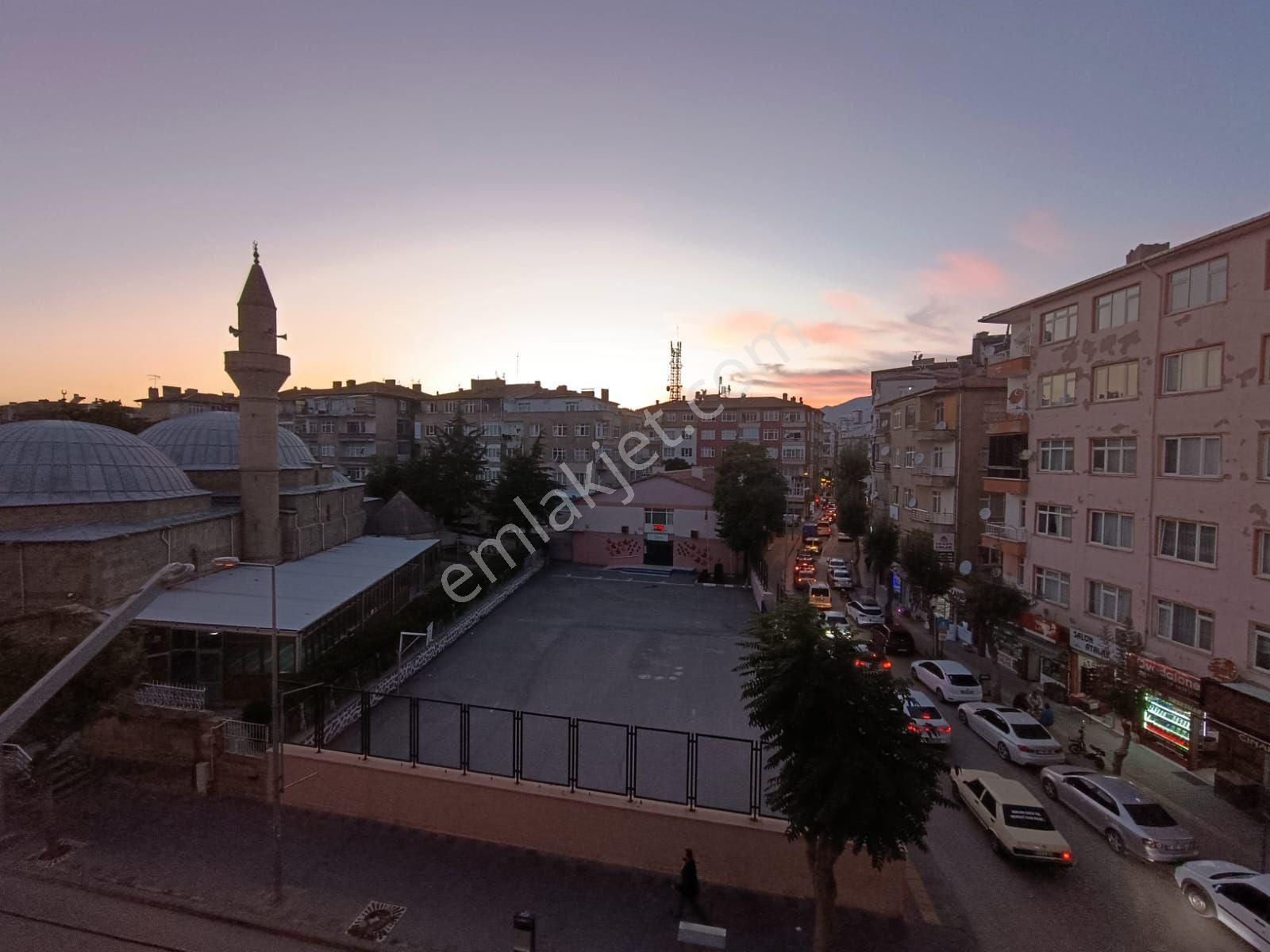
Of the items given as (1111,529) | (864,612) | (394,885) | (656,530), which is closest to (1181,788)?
(1111,529)

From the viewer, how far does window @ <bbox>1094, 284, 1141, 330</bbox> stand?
17.8m

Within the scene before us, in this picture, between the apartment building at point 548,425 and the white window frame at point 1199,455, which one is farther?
the apartment building at point 548,425

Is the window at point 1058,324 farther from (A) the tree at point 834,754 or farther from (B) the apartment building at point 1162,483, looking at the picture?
(A) the tree at point 834,754

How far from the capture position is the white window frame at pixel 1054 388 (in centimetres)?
2016

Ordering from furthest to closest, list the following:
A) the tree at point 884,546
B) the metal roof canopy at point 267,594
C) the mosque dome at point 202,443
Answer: the tree at point 884,546 < the mosque dome at point 202,443 < the metal roof canopy at point 267,594

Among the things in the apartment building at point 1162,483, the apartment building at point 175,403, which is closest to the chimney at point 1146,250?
the apartment building at point 1162,483

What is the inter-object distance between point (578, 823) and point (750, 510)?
85.6ft

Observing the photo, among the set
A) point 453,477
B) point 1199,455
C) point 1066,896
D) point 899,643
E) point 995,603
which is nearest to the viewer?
point 1066,896

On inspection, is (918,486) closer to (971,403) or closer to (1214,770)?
(971,403)

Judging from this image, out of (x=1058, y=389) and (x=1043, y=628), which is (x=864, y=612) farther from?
(x=1058, y=389)

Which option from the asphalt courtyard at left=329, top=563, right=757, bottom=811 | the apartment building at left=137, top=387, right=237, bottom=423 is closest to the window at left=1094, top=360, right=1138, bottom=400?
the asphalt courtyard at left=329, top=563, right=757, bottom=811

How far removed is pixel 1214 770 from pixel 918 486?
15515mm

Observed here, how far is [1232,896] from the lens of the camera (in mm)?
10062

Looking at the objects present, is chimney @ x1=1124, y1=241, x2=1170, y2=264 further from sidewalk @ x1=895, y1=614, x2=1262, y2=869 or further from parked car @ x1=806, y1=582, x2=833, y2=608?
parked car @ x1=806, y1=582, x2=833, y2=608
